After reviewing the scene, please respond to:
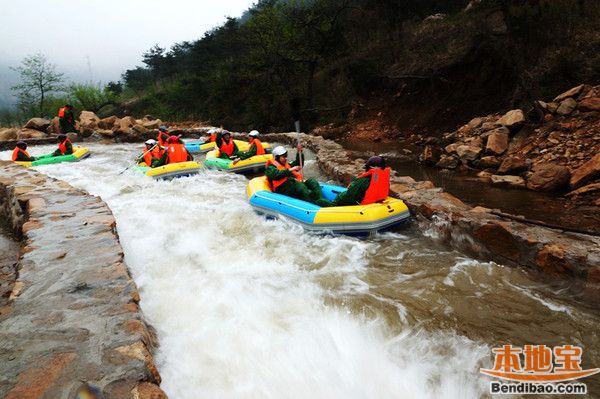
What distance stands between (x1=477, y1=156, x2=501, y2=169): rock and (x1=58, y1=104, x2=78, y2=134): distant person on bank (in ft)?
58.5

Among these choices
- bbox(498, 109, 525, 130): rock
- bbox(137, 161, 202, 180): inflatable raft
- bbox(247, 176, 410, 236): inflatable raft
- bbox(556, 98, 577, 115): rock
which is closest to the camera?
bbox(247, 176, 410, 236): inflatable raft

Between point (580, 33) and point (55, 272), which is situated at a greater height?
point (580, 33)

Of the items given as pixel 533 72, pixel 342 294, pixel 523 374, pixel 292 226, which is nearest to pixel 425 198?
pixel 292 226

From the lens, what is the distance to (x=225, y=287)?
3967 millimetres

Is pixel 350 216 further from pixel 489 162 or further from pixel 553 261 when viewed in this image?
pixel 489 162

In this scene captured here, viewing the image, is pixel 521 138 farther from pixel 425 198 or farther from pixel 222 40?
pixel 222 40

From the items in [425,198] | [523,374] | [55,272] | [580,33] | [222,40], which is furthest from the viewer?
[222,40]

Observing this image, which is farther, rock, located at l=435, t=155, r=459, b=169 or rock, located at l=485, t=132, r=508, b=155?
rock, located at l=435, t=155, r=459, b=169

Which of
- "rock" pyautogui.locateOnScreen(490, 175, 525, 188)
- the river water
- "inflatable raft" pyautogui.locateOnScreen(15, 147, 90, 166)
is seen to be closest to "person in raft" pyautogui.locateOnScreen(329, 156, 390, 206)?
the river water

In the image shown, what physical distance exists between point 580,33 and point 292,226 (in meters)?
8.75

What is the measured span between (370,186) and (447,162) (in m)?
3.83

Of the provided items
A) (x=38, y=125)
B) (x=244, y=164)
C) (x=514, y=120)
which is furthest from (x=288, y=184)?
(x=38, y=125)

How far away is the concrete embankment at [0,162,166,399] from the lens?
6.70 feet

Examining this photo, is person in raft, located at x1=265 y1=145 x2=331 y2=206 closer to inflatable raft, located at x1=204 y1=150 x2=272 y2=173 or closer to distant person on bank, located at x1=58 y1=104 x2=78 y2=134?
inflatable raft, located at x1=204 y1=150 x2=272 y2=173
